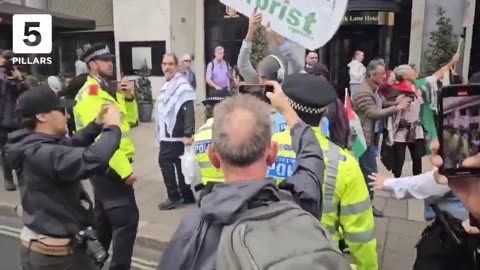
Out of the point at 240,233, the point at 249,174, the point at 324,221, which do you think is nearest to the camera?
the point at 240,233

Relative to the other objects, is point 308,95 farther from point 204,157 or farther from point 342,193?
point 204,157

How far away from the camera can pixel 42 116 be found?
283cm

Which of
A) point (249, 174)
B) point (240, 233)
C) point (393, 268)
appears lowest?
point (393, 268)

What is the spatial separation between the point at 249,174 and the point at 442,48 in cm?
1238

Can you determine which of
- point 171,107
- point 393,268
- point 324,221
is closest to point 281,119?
point 324,221

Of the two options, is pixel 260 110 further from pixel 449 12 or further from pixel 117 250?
pixel 449 12

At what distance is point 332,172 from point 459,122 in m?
0.93

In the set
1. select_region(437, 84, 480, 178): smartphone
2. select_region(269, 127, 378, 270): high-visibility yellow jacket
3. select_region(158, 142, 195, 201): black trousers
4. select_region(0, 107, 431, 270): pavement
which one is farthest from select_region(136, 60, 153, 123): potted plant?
select_region(437, 84, 480, 178): smartphone

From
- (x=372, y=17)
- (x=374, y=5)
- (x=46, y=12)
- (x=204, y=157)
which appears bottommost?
(x=204, y=157)

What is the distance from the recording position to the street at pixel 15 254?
4.57m

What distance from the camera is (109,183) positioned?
389 cm

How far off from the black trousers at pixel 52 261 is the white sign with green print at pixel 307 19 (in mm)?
1824

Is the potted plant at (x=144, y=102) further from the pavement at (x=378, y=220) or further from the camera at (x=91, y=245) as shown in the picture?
the camera at (x=91, y=245)

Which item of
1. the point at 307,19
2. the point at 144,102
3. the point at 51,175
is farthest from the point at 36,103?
the point at 144,102
